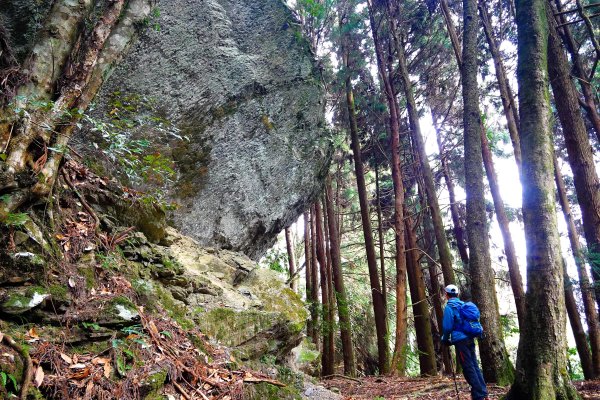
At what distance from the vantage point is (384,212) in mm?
16031

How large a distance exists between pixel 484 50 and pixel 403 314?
30.8 ft

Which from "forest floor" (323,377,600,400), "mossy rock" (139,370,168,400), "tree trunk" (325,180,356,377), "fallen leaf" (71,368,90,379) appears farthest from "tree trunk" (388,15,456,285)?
"fallen leaf" (71,368,90,379)

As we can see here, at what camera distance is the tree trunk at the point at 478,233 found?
6.15 m

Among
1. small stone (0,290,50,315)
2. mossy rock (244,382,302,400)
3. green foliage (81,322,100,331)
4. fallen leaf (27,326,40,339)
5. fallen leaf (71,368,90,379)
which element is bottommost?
mossy rock (244,382,302,400)

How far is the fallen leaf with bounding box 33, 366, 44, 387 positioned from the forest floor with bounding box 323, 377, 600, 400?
4371mm

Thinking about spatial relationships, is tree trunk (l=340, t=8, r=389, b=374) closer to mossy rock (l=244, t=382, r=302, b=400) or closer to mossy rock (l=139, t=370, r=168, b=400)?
mossy rock (l=244, t=382, r=302, b=400)

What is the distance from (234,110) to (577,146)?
7.15 metres

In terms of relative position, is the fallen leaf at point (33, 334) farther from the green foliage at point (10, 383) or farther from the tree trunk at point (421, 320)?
the tree trunk at point (421, 320)

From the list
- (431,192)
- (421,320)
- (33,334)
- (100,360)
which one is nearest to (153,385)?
(100,360)

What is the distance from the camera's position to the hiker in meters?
4.68

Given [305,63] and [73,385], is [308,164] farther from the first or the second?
[73,385]

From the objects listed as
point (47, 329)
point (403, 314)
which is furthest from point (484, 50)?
point (47, 329)

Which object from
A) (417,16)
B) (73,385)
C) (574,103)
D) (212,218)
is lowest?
(73,385)

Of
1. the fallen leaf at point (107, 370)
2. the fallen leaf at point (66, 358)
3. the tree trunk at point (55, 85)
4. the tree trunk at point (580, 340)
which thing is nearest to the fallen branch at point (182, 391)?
the fallen leaf at point (107, 370)
